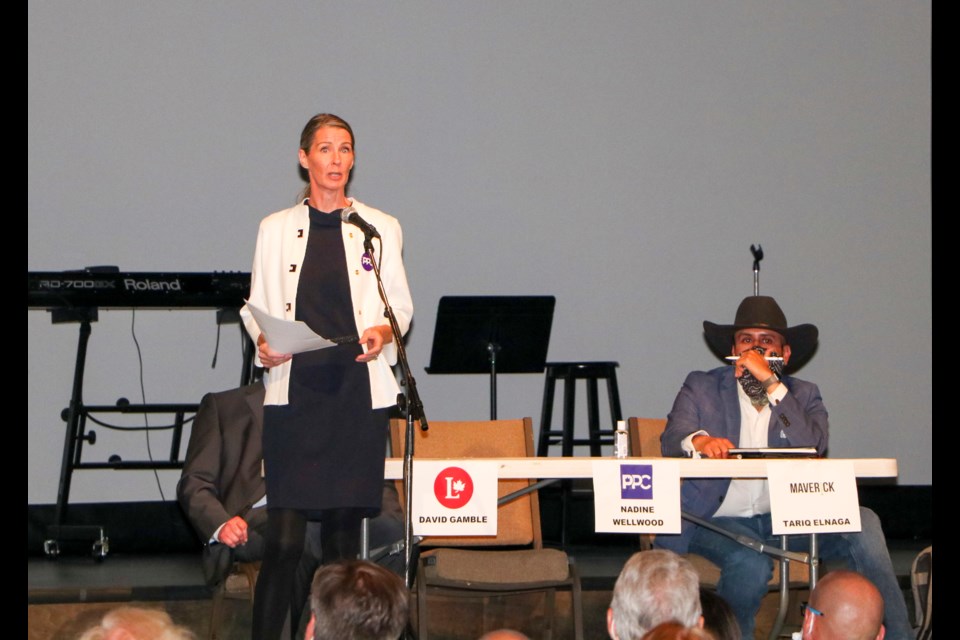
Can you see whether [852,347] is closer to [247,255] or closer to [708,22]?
[708,22]

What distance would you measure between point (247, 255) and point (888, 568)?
3.84m

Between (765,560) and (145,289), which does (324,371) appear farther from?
(145,289)

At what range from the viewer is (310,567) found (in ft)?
12.9

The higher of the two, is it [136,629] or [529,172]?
[529,172]

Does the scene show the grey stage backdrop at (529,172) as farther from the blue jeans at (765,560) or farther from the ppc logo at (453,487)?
the ppc logo at (453,487)

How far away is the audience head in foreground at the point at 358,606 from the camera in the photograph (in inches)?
78.5

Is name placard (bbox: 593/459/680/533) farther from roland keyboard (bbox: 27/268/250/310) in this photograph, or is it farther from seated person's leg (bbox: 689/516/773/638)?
roland keyboard (bbox: 27/268/250/310)

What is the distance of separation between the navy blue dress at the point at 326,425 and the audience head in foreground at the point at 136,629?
4.25ft

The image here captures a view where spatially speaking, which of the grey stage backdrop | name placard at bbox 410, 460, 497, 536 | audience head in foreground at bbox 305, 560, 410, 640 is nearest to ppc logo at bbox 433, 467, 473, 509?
name placard at bbox 410, 460, 497, 536

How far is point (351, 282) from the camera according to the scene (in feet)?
11.0

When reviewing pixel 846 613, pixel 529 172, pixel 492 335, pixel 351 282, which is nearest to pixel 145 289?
pixel 492 335

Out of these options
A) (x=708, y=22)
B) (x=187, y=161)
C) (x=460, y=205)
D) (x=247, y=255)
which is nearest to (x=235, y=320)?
(x=247, y=255)

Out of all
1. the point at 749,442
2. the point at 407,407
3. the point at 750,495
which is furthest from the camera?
the point at 749,442

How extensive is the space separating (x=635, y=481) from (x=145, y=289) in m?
3.25
